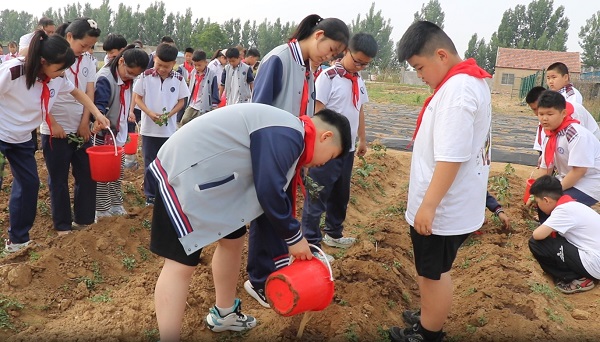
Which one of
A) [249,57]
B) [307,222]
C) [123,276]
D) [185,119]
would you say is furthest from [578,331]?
[249,57]

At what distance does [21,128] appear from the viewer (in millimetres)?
3672

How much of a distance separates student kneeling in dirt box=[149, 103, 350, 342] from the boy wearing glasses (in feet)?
5.49

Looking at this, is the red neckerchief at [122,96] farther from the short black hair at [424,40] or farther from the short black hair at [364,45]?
the short black hair at [424,40]

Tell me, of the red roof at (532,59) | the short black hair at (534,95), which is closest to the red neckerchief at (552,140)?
the short black hair at (534,95)

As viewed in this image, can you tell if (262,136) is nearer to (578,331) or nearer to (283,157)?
(283,157)

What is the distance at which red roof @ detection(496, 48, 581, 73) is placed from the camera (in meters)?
49.3

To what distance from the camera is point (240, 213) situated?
2.37 meters

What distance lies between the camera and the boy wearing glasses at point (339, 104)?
4.07 m

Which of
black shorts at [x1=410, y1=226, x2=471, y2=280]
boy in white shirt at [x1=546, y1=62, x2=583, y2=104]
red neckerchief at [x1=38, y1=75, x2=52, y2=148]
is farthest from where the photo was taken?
boy in white shirt at [x1=546, y1=62, x2=583, y2=104]

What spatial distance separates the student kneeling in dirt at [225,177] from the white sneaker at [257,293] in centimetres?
97

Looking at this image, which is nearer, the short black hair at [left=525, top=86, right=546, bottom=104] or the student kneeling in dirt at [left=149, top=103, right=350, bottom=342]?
the student kneeling in dirt at [left=149, top=103, right=350, bottom=342]

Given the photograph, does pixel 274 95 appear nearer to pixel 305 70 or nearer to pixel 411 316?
pixel 305 70

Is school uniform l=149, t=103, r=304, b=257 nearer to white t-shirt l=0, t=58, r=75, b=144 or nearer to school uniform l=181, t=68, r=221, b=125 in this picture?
white t-shirt l=0, t=58, r=75, b=144

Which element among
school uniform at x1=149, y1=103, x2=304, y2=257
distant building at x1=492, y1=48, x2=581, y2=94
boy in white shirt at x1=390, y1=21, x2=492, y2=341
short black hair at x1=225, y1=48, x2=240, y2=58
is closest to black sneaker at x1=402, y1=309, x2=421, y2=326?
boy in white shirt at x1=390, y1=21, x2=492, y2=341
